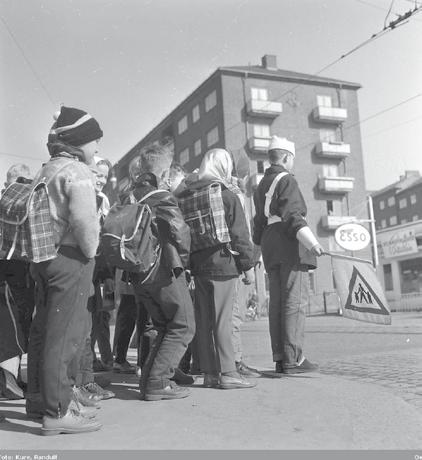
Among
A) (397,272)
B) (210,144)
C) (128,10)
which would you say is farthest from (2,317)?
(210,144)

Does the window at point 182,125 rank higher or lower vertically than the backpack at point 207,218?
higher

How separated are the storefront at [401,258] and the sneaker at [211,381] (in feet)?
113

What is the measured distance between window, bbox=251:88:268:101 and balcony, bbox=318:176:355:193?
8232 millimetres

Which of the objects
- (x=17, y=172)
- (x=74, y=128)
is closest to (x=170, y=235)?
(x=74, y=128)

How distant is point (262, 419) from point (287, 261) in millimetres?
1897

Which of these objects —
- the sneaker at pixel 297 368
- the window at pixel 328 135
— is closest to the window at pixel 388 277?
the window at pixel 328 135

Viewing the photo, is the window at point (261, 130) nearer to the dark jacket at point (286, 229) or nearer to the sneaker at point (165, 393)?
the dark jacket at point (286, 229)

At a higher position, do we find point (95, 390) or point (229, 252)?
point (229, 252)

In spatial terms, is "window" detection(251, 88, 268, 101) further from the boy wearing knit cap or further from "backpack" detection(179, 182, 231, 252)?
the boy wearing knit cap

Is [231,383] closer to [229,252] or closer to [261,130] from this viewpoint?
[229,252]

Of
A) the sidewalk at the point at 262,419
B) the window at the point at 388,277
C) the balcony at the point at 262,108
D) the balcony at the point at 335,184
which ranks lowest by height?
the sidewalk at the point at 262,419

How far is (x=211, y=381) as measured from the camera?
14.1 ft

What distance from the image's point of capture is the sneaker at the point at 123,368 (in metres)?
5.57
